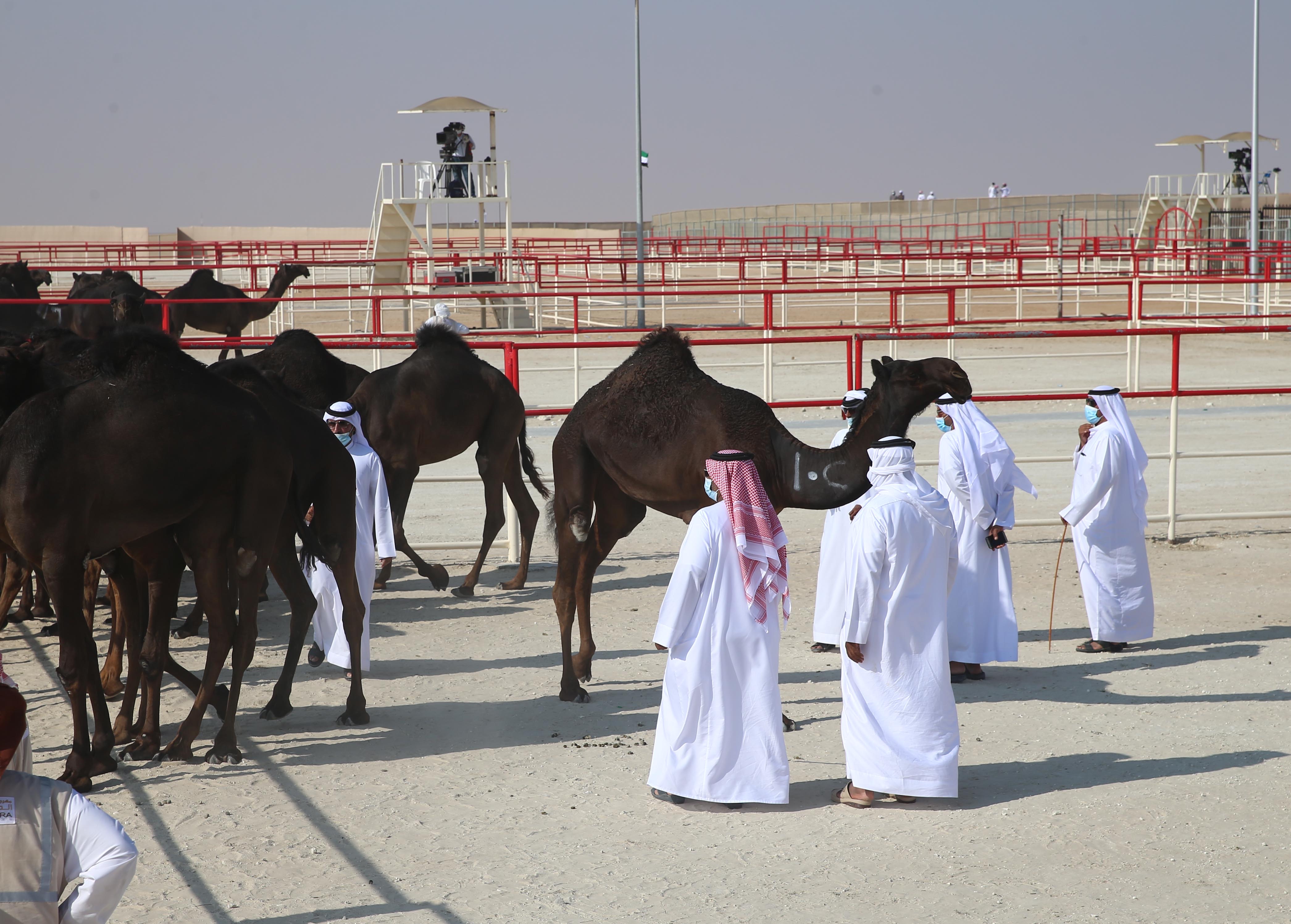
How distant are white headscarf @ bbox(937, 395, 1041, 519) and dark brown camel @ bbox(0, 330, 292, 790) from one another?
331cm

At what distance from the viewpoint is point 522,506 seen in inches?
330

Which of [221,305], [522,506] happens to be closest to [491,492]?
[522,506]

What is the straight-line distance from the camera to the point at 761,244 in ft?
117

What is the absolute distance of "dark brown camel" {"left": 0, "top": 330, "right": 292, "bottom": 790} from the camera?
14.6 ft

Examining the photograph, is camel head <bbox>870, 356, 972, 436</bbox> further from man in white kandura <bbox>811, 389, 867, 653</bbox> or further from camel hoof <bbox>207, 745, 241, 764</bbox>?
camel hoof <bbox>207, 745, 241, 764</bbox>

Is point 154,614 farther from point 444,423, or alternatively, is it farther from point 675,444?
point 444,423

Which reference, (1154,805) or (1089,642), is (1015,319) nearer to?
(1089,642)

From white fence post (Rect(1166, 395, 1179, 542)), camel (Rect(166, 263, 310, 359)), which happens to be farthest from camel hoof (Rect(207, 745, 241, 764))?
camel (Rect(166, 263, 310, 359))

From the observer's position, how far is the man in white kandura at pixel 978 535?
20.0 feet

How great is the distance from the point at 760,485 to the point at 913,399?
1117 millimetres

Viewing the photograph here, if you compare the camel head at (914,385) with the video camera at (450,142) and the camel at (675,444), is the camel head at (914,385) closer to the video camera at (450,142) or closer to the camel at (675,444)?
the camel at (675,444)

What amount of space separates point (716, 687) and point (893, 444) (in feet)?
3.63

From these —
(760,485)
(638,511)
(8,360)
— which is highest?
(8,360)

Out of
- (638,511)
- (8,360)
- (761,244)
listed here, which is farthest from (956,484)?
(761,244)
